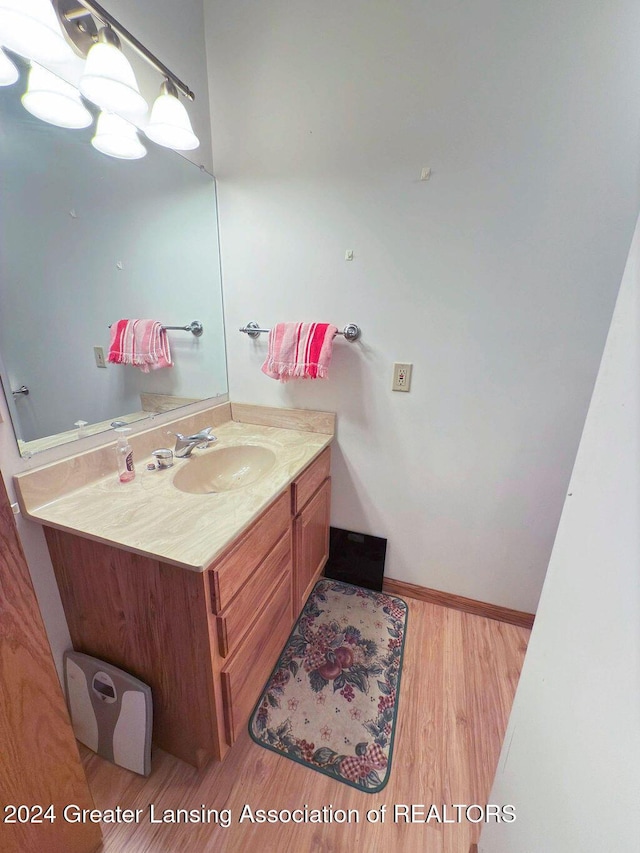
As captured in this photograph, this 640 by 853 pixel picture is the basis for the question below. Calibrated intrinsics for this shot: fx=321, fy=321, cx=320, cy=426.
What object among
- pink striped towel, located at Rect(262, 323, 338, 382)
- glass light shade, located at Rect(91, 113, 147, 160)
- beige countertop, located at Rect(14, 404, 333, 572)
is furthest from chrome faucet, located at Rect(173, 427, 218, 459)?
glass light shade, located at Rect(91, 113, 147, 160)

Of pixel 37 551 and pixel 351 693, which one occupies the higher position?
pixel 37 551

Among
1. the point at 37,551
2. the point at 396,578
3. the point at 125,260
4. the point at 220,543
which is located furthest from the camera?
the point at 396,578

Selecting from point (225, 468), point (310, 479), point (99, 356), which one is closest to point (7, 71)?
point (99, 356)

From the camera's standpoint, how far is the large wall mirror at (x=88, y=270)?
85 cm

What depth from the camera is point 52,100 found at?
0.86 metres

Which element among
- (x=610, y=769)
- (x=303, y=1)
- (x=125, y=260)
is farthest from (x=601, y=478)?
(x=303, y=1)

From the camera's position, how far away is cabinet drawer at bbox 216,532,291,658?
0.85 m

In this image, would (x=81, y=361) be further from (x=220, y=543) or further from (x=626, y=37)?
(x=626, y=37)

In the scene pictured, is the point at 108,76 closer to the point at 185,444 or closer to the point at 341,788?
the point at 185,444

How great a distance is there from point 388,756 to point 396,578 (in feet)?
2.37

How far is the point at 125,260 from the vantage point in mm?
1159

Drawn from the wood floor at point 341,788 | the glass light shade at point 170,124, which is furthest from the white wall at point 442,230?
the wood floor at point 341,788

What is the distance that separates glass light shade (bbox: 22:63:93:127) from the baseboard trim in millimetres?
2159

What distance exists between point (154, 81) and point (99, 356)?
1017 millimetres
